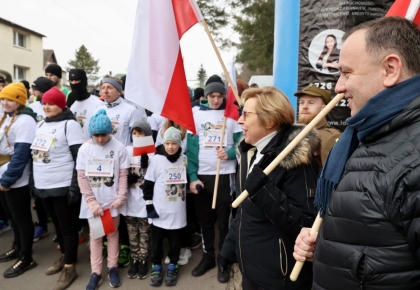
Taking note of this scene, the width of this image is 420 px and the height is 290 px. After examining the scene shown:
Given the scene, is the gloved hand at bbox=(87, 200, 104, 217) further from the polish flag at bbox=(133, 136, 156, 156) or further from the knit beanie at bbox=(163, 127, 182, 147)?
the knit beanie at bbox=(163, 127, 182, 147)

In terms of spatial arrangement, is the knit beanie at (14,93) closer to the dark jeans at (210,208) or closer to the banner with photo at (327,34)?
the dark jeans at (210,208)

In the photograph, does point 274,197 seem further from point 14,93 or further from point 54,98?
point 14,93

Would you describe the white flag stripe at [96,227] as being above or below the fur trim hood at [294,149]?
below

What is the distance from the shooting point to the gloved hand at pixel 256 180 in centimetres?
192

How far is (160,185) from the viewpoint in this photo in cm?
395

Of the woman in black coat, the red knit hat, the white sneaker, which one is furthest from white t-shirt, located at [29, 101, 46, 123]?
the woman in black coat

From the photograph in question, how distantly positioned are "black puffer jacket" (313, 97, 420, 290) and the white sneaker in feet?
11.2

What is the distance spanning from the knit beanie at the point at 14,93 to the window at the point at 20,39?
32.6 m

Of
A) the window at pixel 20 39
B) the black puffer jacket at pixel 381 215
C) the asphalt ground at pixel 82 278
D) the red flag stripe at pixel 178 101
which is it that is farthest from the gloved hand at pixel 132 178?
the window at pixel 20 39

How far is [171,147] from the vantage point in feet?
12.9

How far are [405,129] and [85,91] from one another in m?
4.67

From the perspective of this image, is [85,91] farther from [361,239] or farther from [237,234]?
[361,239]

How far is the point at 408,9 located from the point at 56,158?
3552mm

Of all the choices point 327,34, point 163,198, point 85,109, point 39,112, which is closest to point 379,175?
point 327,34
